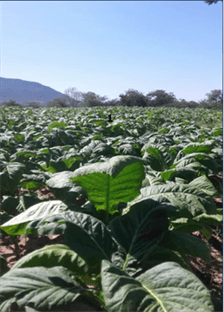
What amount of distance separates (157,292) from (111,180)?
26.6 inches

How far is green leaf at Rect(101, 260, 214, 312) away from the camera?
99 cm

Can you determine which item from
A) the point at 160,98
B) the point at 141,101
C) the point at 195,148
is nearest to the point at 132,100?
the point at 141,101

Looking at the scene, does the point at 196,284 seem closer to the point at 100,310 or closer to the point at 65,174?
the point at 100,310

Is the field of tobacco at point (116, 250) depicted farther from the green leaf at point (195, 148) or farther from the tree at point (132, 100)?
the tree at point (132, 100)

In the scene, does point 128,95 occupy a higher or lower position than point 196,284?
higher

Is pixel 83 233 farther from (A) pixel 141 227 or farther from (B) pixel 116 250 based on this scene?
(A) pixel 141 227

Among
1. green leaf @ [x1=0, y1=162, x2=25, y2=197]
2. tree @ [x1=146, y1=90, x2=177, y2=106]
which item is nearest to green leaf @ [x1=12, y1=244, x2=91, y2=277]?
green leaf @ [x1=0, y1=162, x2=25, y2=197]

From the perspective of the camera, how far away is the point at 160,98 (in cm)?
4069

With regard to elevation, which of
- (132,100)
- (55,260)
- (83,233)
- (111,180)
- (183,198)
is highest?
(132,100)

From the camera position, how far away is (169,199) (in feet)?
5.44

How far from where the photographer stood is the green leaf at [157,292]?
0.99 metres

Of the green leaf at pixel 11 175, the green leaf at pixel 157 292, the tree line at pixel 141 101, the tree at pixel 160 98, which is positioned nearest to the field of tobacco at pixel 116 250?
the green leaf at pixel 157 292

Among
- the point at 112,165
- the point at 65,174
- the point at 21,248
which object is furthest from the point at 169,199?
the point at 21,248

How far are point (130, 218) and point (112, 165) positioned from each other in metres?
0.39
